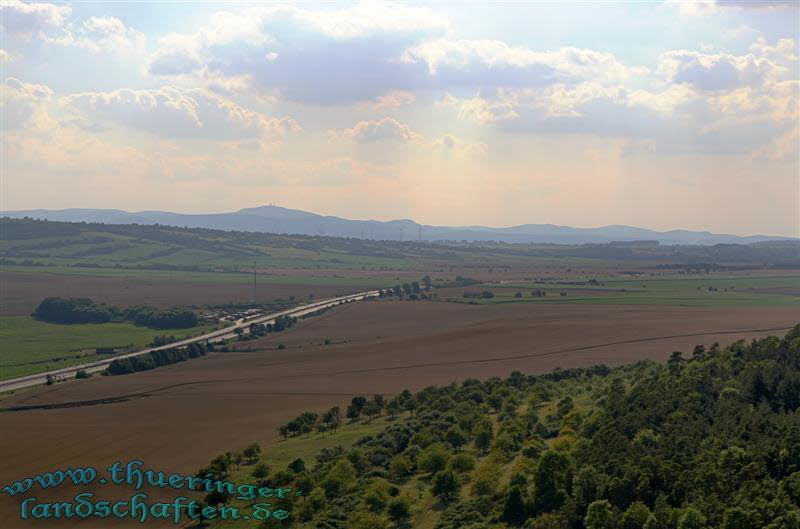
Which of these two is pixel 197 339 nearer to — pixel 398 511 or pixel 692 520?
pixel 398 511

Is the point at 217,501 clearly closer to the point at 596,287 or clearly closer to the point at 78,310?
the point at 78,310

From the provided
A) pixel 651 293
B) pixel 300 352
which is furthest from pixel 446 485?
pixel 651 293

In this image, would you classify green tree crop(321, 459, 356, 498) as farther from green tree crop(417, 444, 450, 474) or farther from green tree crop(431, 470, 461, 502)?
green tree crop(431, 470, 461, 502)

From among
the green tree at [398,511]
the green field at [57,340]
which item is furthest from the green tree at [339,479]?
the green field at [57,340]

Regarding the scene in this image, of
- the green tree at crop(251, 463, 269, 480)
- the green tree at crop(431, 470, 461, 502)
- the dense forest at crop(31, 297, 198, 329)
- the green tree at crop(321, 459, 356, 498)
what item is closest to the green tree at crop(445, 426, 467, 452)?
the green tree at crop(321, 459, 356, 498)

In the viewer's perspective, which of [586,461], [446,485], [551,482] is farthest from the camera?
[446,485]

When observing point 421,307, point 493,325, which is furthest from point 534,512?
point 421,307
